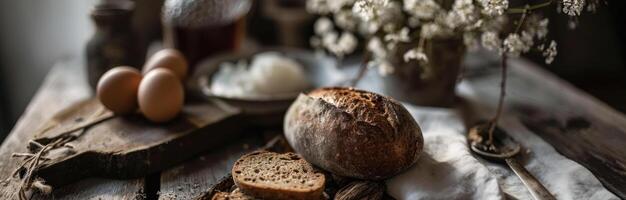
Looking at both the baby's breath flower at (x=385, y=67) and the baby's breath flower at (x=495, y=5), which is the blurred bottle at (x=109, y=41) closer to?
the baby's breath flower at (x=385, y=67)

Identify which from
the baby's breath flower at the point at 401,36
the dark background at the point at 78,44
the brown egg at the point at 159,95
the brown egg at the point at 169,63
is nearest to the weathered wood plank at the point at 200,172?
the brown egg at the point at 159,95

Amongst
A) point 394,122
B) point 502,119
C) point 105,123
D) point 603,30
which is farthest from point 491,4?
point 603,30

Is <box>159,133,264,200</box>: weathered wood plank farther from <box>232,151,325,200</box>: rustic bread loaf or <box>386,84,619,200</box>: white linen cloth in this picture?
<box>386,84,619,200</box>: white linen cloth

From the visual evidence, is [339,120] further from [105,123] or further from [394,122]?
[105,123]

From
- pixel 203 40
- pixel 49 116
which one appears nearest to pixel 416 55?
pixel 203 40

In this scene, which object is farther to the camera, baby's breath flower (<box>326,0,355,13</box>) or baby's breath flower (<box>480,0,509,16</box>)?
baby's breath flower (<box>326,0,355,13</box>)

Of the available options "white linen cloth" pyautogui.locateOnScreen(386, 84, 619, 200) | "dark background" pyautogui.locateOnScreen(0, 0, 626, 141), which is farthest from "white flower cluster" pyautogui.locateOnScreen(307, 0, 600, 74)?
"dark background" pyautogui.locateOnScreen(0, 0, 626, 141)
